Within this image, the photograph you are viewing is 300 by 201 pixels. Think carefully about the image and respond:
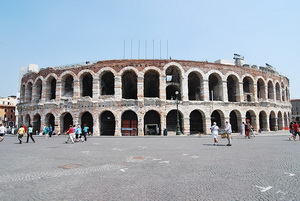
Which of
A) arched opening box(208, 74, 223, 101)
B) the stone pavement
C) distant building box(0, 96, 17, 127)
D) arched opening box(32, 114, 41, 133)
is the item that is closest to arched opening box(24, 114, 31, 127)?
arched opening box(32, 114, 41, 133)

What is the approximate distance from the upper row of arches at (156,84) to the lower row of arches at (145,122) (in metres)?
2.68

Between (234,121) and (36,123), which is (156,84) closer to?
(234,121)

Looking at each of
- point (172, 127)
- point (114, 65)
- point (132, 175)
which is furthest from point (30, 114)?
point (132, 175)

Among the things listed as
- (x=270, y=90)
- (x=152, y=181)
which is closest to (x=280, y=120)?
(x=270, y=90)

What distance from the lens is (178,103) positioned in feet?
78.4

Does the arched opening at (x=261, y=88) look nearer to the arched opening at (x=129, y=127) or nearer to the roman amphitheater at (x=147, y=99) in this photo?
the roman amphitheater at (x=147, y=99)

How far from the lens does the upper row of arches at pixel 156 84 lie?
2438 centimetres

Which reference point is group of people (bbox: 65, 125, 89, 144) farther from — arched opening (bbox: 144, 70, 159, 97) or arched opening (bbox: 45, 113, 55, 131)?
arched opening (bbox: 144, 70, 159, 97)

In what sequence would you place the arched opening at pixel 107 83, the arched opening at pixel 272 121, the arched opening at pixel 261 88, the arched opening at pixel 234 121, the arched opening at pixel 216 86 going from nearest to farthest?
the arched opening at pixel 216 86 < the arched opening at pixel 107 83 < the arched opening at pixel 234 121 < the arched opening at pixel 261 88 < the arched opening at pixel 272 121

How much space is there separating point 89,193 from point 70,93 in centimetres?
2588

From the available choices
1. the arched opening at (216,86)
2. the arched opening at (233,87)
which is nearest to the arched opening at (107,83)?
the arched opening at (216,86)

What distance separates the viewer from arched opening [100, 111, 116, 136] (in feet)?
84.9

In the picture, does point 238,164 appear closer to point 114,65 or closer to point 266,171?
point 266,171

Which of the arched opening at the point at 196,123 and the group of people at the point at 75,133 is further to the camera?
the arched opening at the point at 196,123
